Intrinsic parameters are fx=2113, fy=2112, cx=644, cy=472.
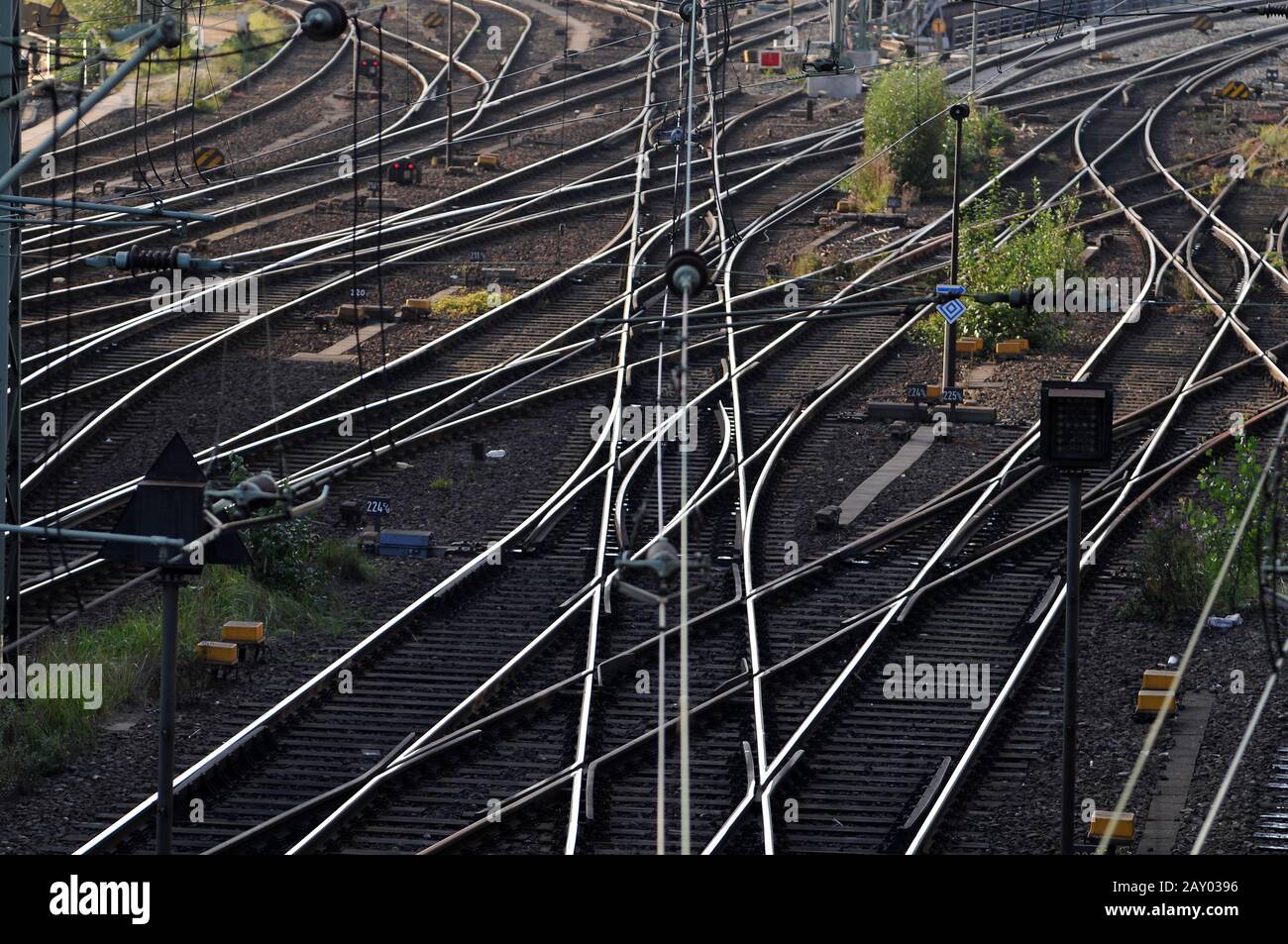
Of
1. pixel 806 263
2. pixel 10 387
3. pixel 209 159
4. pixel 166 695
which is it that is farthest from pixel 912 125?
pixel 166 695

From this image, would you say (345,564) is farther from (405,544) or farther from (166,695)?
(166,695)

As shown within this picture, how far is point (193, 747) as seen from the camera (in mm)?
12742

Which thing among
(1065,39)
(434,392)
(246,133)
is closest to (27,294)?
(434,392)

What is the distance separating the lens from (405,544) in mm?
16359

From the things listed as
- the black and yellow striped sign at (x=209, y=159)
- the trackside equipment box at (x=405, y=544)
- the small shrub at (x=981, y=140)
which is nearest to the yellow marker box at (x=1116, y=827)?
the trackside equipment box at (x=405, y=544)

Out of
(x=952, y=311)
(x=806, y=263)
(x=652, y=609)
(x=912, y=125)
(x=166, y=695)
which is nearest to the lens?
(x=166, y=695)

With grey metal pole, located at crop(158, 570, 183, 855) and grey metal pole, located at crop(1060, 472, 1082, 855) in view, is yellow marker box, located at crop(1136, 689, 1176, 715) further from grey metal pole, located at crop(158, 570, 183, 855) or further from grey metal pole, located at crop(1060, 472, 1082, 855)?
grey metal pole, located at crop(158, 570, 183, 855)

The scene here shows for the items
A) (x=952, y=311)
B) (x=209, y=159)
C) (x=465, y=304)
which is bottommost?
(x=952, y=311)

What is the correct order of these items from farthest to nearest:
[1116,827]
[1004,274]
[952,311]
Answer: [1004,274] → [952,311] → [1116,827]

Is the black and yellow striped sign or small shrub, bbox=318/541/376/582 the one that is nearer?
small shrub, bbox=318/541/376/582

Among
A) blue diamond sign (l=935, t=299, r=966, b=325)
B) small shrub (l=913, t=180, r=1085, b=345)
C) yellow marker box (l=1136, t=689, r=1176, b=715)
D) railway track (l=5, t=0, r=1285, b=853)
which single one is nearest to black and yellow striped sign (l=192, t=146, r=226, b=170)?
railway track (l=5, t=0, r=1285, b=853)

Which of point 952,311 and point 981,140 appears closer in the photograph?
point 952,311

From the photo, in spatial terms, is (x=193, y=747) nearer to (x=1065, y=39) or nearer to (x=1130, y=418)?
(x=1130, y=418)

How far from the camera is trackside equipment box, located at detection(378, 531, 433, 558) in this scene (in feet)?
53.6
